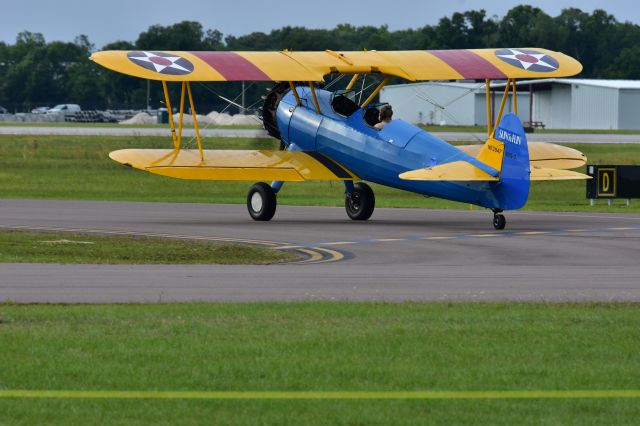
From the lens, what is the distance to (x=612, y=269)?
16781mm

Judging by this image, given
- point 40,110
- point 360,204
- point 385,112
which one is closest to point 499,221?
point 385,112

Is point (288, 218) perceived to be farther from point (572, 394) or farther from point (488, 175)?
point (572, 394)

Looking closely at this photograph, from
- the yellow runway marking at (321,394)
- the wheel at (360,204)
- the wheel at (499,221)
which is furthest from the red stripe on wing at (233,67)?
the yellow runway marking at (321,394)

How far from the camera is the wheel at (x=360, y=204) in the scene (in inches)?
1035

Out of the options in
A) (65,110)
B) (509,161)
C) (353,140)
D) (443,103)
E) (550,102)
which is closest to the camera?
(509,161)

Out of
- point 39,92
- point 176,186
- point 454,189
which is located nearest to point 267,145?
point 176,186

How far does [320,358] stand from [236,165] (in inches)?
615

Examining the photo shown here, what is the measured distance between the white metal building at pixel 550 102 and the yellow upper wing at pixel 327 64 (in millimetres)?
57761

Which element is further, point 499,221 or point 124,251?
point 499,221

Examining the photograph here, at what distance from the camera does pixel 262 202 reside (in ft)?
85.9

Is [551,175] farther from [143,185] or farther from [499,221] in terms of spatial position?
[143,185]

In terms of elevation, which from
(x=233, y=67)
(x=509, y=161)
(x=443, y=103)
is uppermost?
(x=233, y=67)

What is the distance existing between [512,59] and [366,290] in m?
14.0

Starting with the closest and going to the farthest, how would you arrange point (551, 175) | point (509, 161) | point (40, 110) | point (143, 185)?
point (509, 161)
point (551, 175)
point (143, 185)
point (40, 110)
